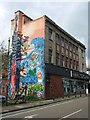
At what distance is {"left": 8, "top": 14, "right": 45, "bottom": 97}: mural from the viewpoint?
2989 cm

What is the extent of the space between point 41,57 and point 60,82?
6245mm

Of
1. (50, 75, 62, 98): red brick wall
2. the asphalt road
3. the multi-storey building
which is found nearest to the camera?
the asphalt road

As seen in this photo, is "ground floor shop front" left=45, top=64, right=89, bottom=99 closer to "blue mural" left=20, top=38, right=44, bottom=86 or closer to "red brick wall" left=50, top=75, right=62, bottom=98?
"red brick wall" left=50, top=75, right=62, bottom=98

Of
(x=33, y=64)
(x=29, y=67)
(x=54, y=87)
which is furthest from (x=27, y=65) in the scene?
(x=54, y=87)

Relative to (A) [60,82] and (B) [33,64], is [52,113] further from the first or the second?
(A) [60,82]

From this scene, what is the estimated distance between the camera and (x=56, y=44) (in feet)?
112

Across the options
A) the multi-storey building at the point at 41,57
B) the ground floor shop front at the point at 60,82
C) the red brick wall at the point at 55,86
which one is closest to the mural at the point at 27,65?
the multi-storey building at the point at 41,57

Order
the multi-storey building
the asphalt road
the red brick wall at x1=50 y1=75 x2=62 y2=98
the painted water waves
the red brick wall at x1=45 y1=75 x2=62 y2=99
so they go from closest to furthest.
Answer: the asphalt road
the painted water waves
the red brick wall at x1=45 y1=75 x2=62 y2=99
the multi-storey building
the red brick wall at x1=50 y1=75 x2=62 y2=98

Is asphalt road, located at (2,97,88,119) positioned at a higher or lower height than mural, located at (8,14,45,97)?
lower

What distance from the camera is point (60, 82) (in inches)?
1324

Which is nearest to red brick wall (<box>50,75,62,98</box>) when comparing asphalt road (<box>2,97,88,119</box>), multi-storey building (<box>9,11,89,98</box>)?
multi-storey building (<box>9,11,89,98</box>)

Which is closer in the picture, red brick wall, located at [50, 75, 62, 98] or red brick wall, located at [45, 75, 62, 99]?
red brick wall, located at [45, 75, 62, 99]

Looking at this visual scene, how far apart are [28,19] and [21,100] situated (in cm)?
1754

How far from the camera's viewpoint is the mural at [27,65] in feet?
98.1
